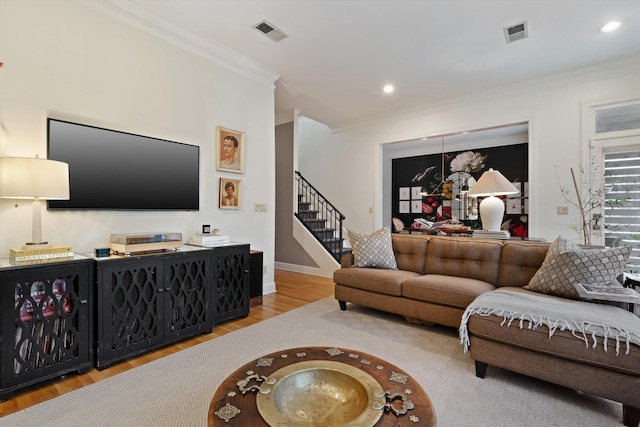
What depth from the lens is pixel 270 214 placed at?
170 inches

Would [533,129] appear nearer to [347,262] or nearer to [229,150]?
[347,262]

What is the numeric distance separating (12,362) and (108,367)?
0.54m

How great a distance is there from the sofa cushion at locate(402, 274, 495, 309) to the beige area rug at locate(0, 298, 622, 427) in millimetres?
343

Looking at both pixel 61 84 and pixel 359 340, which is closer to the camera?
pixel 61 84

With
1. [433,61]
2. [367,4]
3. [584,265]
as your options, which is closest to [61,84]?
[367,4]

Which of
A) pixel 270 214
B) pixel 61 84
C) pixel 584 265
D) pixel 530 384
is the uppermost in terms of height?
pixel 61 84

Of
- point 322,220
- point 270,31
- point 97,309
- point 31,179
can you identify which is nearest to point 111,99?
point 31,179

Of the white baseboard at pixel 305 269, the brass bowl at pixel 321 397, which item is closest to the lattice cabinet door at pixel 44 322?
the brass bowl at pixel 321 397

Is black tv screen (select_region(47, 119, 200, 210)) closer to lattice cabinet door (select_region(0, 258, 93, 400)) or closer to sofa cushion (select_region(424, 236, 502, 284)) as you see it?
lattice cabinet door (select_region(0, 258, 93, 400))

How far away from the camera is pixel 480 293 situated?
2598mm

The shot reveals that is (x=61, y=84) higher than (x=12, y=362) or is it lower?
higher

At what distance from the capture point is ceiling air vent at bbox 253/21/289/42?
310 cm

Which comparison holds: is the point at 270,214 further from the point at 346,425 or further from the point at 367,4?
the point at 346,425

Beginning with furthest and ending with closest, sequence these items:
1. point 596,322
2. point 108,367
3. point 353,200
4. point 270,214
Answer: point 353,200 < point 270,214 < point 108,367 < point 596,322
